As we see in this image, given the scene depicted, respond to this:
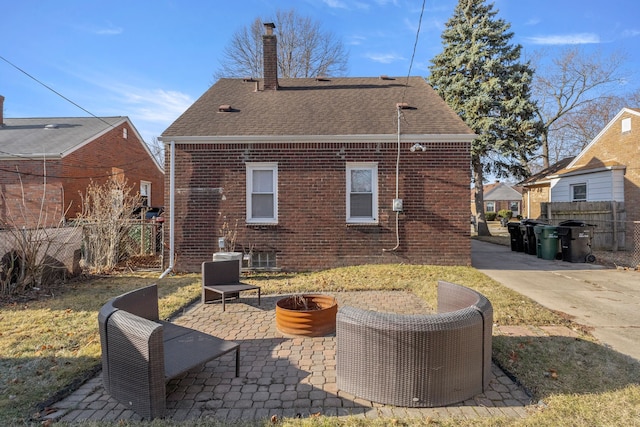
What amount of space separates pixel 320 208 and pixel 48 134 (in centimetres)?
1569

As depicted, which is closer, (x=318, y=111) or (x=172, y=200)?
(x=172, y=200)

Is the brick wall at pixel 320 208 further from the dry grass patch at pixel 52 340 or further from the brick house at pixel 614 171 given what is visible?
the brick house at pixel 614 171

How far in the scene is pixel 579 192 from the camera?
1541 cm

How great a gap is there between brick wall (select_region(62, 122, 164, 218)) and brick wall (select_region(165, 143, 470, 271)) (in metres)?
7.11

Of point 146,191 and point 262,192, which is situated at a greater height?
point 146,191

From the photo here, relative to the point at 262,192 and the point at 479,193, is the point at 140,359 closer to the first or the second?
the point at 262,192

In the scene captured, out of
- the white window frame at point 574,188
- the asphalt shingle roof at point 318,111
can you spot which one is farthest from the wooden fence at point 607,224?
the asphalt shingle roof at point 318,111

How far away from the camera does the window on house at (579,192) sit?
15078 millimetres

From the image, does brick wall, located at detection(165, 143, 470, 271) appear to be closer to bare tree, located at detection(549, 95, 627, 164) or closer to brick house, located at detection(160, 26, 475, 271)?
brick house, located at detection(160, 26, 475, 271)

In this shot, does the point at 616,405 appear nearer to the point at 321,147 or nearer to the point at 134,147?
the point at 321,147

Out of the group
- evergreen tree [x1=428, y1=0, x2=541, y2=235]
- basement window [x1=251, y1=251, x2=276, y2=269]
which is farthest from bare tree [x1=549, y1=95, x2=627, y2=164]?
basement window [x1=251, y1=251, x2=276, y2=269]

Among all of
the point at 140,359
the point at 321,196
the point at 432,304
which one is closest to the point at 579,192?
the point at 321,196

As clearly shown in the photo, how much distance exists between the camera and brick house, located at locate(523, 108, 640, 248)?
13.0 meters

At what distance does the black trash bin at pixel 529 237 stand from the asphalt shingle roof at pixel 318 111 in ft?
16.8
